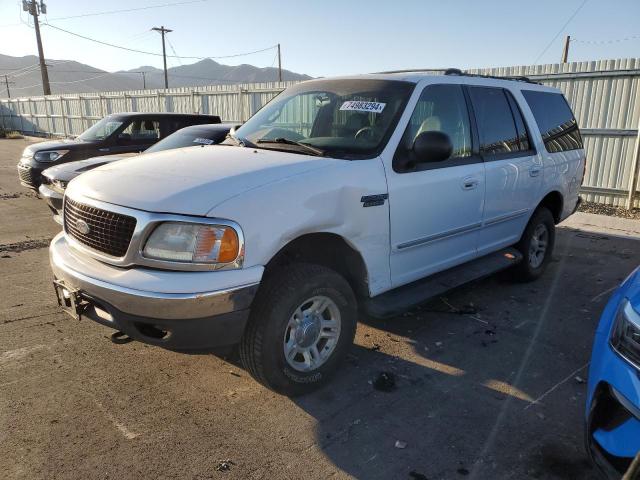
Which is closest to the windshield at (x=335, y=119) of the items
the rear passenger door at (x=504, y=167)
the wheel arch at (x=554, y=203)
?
the rear passenger door at (x=504, y=167)

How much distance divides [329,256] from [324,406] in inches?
38.8

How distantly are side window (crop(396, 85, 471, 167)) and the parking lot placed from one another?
1534mm

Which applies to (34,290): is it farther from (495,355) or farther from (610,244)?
(610,244)

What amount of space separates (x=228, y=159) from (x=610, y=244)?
21.2 feet

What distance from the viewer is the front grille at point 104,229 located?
2789 mm

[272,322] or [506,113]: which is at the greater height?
[506,113]

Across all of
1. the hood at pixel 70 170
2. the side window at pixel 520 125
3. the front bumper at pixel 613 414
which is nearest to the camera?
the front bumper at pixel 613 414

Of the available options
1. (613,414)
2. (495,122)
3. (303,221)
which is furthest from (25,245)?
(613,414)

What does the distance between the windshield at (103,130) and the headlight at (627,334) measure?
9391mm

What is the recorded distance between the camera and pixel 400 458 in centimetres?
270

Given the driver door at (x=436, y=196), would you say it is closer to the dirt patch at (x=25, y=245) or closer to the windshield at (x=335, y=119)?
the windshield at (x=335, y=119)

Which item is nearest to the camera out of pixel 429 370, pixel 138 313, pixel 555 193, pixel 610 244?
pixel 138 313

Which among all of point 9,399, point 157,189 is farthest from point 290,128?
point 9,399

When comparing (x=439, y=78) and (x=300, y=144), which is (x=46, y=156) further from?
(x=439, y=78)
